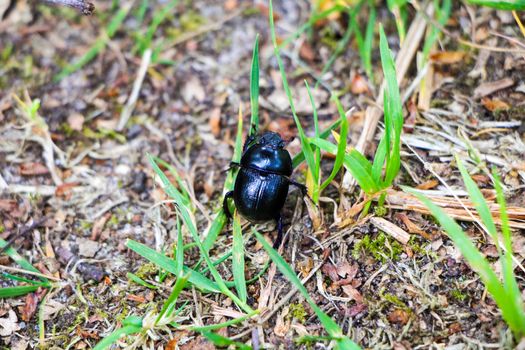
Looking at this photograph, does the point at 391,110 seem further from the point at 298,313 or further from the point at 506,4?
the point at 298,313

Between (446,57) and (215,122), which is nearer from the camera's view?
(446,57)

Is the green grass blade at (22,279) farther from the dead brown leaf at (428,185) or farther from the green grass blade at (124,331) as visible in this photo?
the dead brown leaf at (428,185)

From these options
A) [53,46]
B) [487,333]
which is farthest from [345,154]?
[53,46]

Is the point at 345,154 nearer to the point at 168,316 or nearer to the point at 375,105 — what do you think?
the point at 375,105

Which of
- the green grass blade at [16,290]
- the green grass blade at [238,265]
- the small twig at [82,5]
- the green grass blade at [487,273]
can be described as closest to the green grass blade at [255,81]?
the green grass blade at [238,265]

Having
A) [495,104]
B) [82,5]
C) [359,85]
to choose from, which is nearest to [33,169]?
[82,5]

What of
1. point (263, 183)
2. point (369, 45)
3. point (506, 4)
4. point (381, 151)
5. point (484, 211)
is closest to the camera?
point (484, 211)
